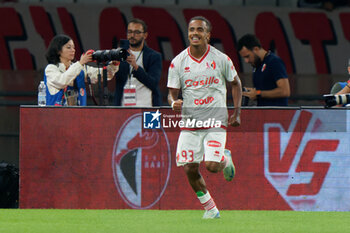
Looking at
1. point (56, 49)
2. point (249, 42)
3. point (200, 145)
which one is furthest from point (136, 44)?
point (200, 145)

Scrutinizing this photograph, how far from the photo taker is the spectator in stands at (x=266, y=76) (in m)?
9.50

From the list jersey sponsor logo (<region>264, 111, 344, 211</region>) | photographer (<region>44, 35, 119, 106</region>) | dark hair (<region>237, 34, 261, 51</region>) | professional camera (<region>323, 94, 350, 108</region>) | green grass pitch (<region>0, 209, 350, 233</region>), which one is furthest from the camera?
dark hair (<region>237, 34, 261, 51</region>)

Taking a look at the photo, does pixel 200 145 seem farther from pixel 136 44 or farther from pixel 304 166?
pixel 136 44

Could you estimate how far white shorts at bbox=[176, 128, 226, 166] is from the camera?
8086mm

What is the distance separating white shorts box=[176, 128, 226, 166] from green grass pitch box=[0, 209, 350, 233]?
64cm

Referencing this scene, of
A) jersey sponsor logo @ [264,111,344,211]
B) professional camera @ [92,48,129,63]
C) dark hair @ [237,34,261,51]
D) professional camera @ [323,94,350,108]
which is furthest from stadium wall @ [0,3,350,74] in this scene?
professional camera @ [323,94,350,108]

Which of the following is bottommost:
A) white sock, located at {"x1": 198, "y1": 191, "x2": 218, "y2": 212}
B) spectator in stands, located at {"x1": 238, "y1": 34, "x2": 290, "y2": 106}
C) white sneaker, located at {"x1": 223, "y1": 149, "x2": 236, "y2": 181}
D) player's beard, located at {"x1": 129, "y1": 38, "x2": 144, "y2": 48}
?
white sock, located at {"x1": 198, "y1": 191, "x2": 218, "y2": 212}

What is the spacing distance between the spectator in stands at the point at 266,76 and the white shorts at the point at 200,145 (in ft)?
4.82

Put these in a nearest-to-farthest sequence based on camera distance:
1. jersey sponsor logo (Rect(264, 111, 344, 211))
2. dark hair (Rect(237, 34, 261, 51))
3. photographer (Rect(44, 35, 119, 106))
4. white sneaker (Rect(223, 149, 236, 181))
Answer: white sneaker (Rect(223, 149, 236, 181))
jersey sponsor logo (Rect(264, 111, 344, 211))
photographer (Rect(44, 35, 119, 106))
dark hair (Rect(237, 34, 261, 51))

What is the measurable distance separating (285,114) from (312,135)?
15.6 inches

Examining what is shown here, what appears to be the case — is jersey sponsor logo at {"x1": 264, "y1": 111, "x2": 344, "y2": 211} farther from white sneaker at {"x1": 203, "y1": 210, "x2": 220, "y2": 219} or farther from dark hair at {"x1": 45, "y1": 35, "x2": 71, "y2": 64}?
dark hair at {"x1": 45, "y1": 35, "x2": 71, "y2": 64}

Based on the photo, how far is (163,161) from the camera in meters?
9.28

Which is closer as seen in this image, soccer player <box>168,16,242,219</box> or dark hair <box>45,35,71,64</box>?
soccer player <box>168,16,242,219</box>

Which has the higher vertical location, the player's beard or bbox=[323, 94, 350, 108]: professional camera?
the player's beard
